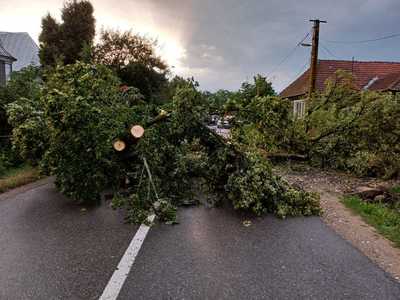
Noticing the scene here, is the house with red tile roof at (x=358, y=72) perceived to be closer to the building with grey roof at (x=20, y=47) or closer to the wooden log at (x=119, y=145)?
the wooden log at (x=119, y=145)

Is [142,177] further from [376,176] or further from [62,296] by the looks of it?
[376,176]

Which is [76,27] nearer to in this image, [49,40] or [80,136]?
[49,40]

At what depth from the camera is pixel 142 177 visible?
218 inches

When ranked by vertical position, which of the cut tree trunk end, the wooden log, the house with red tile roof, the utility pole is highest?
the house with red tile roof

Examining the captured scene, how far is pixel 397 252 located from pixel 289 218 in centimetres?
159

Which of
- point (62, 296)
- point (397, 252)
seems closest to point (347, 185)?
point (397, 252)

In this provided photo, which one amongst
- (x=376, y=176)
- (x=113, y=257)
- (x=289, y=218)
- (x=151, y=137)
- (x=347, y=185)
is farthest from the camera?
(x=376, y=176)

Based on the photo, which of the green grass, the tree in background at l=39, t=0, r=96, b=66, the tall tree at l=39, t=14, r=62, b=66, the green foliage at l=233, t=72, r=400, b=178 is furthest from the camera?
the tree in background at l=39, t=0, r=96, b=66

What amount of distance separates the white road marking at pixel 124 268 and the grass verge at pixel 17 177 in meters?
4.27

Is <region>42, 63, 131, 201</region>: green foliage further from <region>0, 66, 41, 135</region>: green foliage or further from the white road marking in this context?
<region>0, 66, 41, 135</region>: green foliage

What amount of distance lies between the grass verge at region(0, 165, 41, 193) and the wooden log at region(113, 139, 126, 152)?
2817 mm

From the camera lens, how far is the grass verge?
6.80 metres

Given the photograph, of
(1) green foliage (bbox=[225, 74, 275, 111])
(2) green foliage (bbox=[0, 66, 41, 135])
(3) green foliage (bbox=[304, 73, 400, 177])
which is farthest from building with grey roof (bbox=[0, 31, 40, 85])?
(3) green foliage (bbox=[304, 73, 400, 177])

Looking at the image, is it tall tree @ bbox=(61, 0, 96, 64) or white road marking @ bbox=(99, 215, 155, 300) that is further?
tall tree @ bbox=(61, 0, 96, 64)
